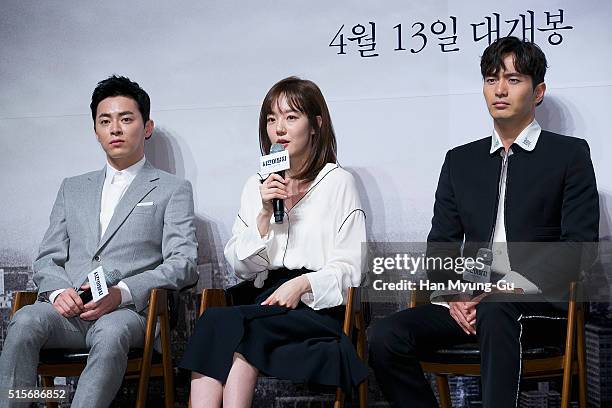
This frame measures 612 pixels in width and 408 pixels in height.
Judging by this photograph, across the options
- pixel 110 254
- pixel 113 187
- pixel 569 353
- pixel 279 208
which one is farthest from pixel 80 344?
pixel 569 353

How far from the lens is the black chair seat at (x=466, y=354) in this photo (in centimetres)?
299

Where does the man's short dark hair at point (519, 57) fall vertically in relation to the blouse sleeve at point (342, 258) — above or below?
above

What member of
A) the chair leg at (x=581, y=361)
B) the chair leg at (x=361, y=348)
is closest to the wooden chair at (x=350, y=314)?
the chair leg at (x=361, y=348)

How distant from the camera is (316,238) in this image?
A: 3264mm

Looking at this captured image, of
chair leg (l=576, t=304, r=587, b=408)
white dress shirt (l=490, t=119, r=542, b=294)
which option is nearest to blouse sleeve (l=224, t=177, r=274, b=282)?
white dress shirt (l=490, t=119, r=542, b=294)

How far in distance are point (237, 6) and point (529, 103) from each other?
155cm

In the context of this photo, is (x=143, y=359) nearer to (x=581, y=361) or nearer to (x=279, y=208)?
(x=279, y=208)

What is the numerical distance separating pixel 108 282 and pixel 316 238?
2.85 ft

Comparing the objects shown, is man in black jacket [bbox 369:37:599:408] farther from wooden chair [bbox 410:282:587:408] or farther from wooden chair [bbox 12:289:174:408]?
wooden chair [bbox 12:289:174:408]

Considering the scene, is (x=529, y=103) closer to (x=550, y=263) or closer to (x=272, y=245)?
(x=550, y=263)

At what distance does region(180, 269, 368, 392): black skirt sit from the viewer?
2.78 meters

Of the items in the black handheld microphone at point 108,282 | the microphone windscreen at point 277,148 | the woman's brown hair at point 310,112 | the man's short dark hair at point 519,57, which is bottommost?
the black handheld microphone at point 108,282

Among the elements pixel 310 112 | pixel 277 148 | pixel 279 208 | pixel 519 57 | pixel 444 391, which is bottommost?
pixel 444 391

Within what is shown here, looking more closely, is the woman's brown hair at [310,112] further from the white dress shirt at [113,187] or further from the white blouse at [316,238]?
the white dress shirt at [113,187]
